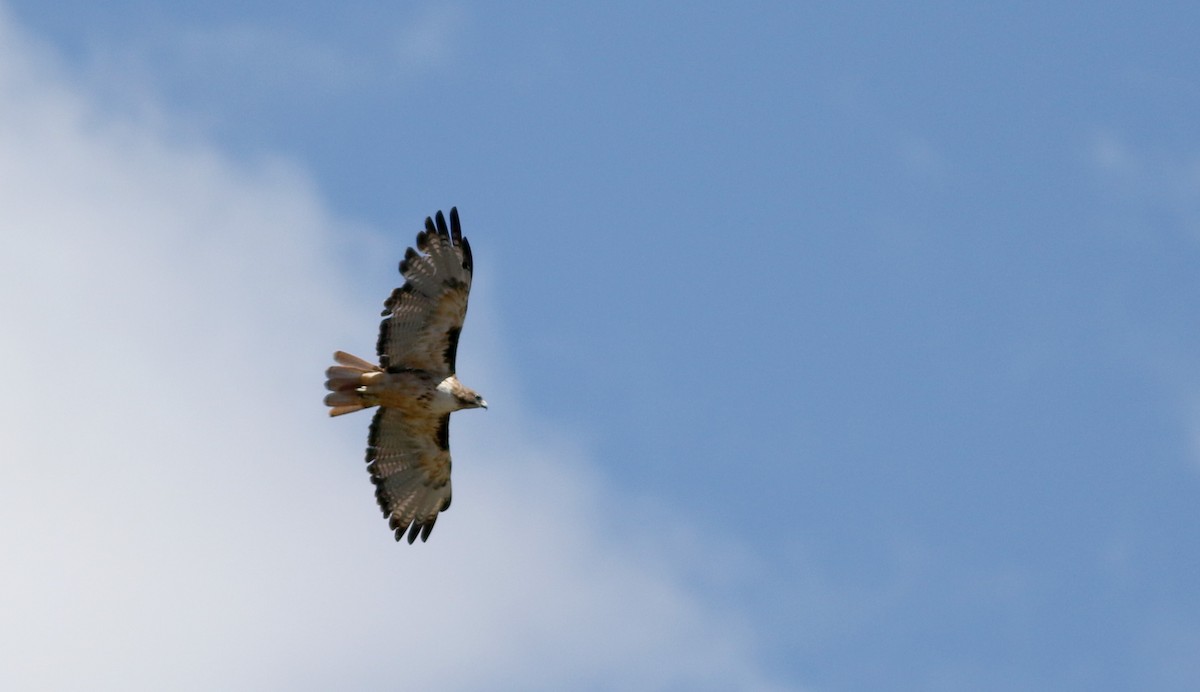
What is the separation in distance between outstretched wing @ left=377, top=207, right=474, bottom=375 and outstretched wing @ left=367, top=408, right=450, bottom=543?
110 cm

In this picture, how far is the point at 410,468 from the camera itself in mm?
21953

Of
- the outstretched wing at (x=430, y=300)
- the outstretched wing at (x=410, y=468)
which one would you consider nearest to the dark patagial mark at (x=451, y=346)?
the outstretched wing at (x=430, y=300)

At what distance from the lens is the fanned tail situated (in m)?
20.2

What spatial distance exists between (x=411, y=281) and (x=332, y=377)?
1336 mm

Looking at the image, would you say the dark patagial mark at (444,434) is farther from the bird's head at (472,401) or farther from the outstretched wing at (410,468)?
the bird's head at (472,401)

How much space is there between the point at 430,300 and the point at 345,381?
4.20ft

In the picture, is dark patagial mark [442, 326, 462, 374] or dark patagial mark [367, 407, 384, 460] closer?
dark patagial mark [442, 326, 462, 374]

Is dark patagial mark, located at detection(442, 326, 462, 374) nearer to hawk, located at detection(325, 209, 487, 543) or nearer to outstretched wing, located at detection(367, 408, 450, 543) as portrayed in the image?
hawk, located at detection(325, 209, 487, 543)

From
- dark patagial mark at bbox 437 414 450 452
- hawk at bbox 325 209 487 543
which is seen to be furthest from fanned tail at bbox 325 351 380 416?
dark patagial mark at bbox 437 414 450 452

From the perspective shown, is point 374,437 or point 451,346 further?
point 374,437

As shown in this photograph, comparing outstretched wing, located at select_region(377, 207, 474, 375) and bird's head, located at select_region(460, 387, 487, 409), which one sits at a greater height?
outstretched wing, located at select_region(377, 207, 474, 375)

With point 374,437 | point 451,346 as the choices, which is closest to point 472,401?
point 451,346

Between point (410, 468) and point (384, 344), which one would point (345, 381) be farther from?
point (410, 468)

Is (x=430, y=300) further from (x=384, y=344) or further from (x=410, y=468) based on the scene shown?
(x=410, y=468)
